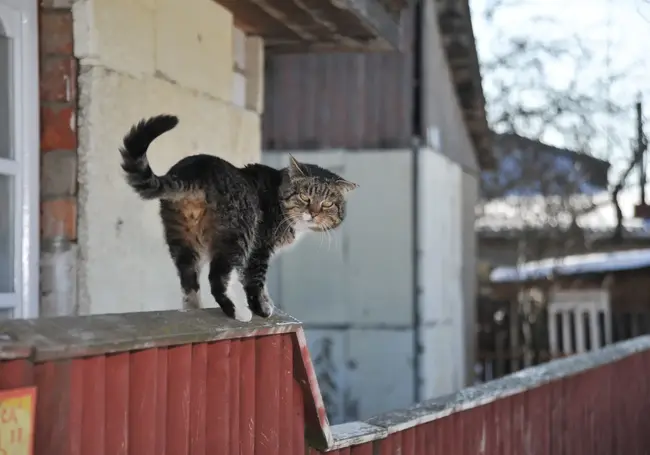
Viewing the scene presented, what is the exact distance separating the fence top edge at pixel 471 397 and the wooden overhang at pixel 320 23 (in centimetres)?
211

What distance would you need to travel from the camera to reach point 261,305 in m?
3.02

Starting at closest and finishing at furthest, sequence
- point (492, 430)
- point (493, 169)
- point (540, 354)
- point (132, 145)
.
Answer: point (132, 145), point (492, 430), point (540, 354), point (493, 169)

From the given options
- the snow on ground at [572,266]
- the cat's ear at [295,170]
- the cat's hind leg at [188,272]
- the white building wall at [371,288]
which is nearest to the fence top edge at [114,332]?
the cat's hind leg at [188,272]

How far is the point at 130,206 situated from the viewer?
380cm

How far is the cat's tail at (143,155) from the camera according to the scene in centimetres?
271

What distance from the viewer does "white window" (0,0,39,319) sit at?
330 cm

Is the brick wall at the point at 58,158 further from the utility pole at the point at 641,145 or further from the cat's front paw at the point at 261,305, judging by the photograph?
the utility pole at the point at 641,145

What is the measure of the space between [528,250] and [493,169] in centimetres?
467

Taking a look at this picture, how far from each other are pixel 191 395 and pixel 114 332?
38 centimetres

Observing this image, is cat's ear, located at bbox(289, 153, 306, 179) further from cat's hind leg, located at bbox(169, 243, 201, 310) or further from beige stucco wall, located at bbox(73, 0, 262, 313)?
beige stucco wall, located at bbox(73, 0, 262, 313)

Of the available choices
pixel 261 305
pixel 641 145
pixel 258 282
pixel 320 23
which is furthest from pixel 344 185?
pixel 641 145

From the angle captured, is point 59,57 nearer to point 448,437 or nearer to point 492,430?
point 448,437

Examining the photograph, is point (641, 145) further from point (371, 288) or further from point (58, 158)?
point (58, 158)

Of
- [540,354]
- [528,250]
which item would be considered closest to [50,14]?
[540,354]
